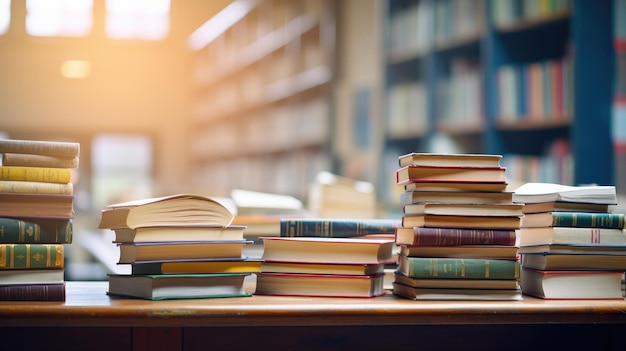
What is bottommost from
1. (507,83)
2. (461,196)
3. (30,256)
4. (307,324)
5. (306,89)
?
(307,324)

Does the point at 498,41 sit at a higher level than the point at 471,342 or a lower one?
higher

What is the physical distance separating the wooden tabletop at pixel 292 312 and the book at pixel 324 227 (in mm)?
169

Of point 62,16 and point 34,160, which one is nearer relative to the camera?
point 34,160

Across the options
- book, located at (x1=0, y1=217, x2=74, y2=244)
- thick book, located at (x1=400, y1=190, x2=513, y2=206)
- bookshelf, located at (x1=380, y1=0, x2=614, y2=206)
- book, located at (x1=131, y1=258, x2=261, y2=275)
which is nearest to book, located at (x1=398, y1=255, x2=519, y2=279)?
thick book, located at (x1=400, y1=190, x2=513, y2=206)

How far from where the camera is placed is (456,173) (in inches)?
58.1

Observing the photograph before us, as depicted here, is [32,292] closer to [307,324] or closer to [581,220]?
[307,324]

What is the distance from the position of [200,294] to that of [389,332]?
1.07 ft

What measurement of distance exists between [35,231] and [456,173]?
27.9 inches

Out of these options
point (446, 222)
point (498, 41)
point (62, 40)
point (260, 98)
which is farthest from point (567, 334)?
point (62, 40)

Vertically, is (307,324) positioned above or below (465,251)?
below

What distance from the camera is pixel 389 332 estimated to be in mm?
1445

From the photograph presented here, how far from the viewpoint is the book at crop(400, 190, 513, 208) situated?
1464mm

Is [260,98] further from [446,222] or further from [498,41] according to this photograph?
[446,222]

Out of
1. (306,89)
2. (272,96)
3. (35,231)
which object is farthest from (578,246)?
(272,96)
